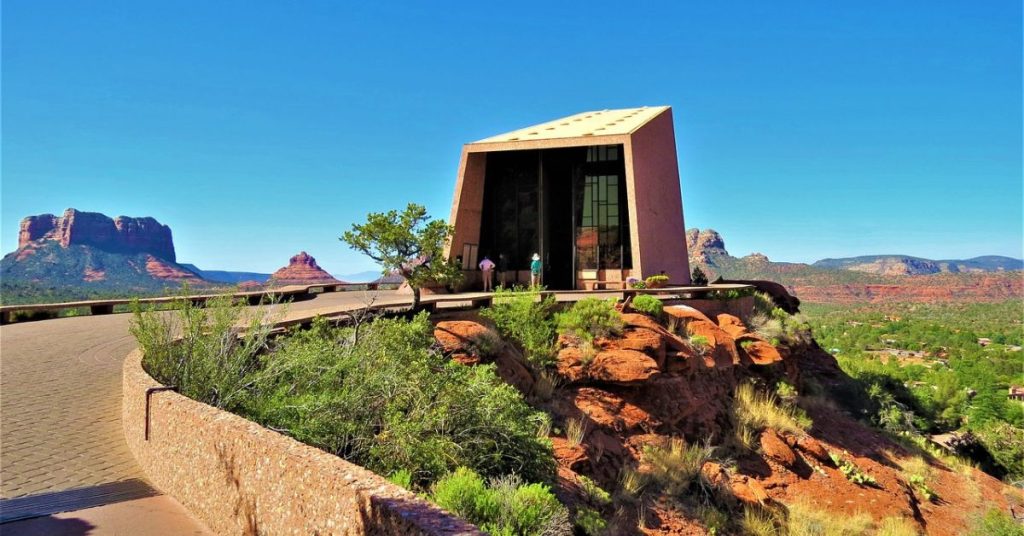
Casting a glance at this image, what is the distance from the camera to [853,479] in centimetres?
1380

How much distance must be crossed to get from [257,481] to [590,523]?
14.5ft

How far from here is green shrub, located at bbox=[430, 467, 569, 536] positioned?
5918 mm

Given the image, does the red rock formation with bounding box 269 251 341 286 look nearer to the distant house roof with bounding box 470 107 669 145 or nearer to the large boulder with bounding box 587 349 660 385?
the distant house roof with bounding box 470 107 669 145

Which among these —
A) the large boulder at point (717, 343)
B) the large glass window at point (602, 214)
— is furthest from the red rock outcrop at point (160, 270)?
the large boulder at point (717, 343)

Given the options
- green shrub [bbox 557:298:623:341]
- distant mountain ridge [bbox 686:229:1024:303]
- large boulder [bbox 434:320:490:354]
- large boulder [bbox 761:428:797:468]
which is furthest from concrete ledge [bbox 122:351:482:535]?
distant mountain ridge [bbox 686:229:1024:303]

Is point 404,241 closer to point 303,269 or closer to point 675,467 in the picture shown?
point 675,467

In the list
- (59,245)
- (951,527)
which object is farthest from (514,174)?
(59,245)

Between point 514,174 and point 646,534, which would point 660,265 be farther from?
point 646,534

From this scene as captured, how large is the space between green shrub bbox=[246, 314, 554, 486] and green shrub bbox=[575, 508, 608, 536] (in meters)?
0.66

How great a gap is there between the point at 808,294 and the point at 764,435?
5099 inches

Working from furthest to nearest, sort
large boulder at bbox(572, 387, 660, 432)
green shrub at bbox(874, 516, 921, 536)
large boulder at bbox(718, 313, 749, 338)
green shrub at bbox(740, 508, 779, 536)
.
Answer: large boulder at bbox(718, 313, 749, 338) → large boulder at bbox(572, 387, 660, 432) → green shrub at bbox(874, 516, 921, 536) → green shrub at bbox(740, 508, 779, 536)

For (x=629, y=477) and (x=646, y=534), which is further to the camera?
(x=629, y=477)

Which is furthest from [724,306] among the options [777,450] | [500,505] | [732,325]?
[500,505]

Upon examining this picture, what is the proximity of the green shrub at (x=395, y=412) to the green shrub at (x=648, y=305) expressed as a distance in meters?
6.80
